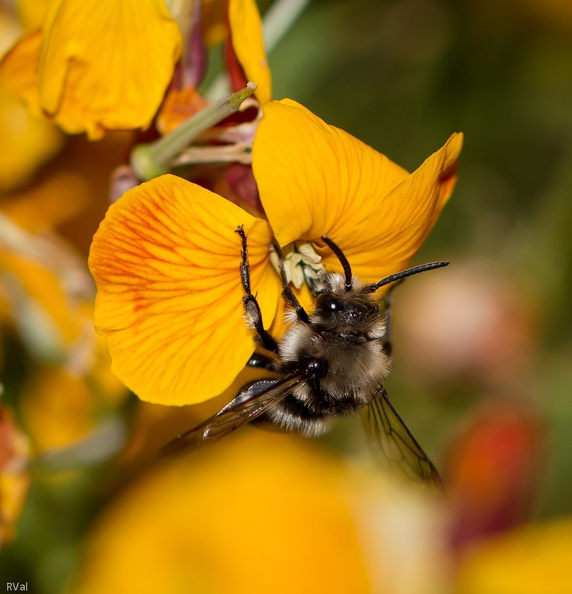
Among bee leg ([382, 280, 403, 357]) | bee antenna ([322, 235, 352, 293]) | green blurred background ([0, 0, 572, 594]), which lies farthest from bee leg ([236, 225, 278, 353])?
green blurred background ([0, 0, 572, 594])

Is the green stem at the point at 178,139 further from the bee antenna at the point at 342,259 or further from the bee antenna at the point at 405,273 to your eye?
the bee antenna at the point at 405,273

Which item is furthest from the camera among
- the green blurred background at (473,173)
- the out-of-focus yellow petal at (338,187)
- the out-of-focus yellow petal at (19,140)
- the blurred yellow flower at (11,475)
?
the green blurred background at (473,173)

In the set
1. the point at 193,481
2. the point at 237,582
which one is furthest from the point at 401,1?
the point at 237,582

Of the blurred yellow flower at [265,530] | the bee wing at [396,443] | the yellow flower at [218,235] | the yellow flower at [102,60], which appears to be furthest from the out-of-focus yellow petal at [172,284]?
the blurred yellow flower at [265,530]

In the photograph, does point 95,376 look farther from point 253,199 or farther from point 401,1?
point 401,1

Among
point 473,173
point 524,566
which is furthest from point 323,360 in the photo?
point 473,173

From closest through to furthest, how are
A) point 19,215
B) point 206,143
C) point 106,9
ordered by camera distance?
1. point 106,9
2. point 206,143
3. point 19,215

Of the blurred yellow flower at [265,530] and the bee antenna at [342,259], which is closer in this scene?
the bee antenna at [342,259]
